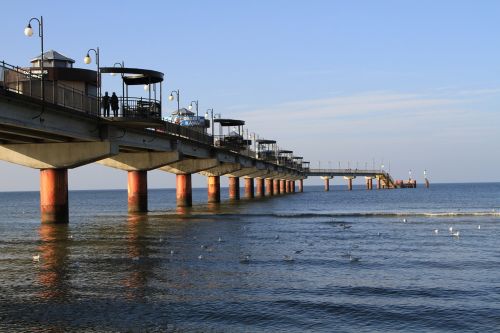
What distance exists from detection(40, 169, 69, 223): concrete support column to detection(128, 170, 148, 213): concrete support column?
16840 mm

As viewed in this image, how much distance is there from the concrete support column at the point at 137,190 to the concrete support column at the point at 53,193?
16.8 meters

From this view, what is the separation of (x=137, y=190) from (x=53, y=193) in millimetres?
17775

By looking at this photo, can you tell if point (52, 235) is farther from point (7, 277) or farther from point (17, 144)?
point (7, 277)

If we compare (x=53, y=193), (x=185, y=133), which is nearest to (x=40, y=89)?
(x=53, y=193)

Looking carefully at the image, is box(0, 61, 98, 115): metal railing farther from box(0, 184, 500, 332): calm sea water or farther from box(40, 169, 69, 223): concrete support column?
box(0, 184, 500, 332): calm sea water

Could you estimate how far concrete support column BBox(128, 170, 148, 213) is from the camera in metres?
58.9

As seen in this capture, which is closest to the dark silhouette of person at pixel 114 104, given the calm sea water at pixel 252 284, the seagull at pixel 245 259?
the calm sea water at pixel 252 284

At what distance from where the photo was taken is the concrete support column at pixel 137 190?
58906 millimetres

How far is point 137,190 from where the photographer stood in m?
59.0

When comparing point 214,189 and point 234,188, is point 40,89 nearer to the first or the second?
point 214,189

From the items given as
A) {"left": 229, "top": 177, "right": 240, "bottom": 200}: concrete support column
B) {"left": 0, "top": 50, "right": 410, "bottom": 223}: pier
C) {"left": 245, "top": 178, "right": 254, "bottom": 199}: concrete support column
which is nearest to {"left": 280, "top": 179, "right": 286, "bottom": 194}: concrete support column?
{"left": 245, "top": 178, "right": 254, "bottom": 199}: concrete support column

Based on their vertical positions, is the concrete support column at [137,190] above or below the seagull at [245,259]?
above

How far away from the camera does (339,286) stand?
17078mm

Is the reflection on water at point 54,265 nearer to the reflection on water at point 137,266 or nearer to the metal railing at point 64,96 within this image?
the reflection on water at point 137,266
